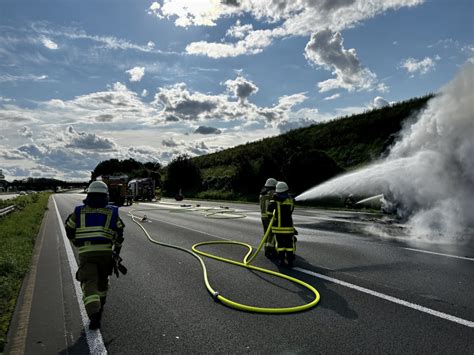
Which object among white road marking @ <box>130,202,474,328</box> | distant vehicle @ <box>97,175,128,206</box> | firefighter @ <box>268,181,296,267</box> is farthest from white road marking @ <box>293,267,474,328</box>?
distant vehicle @ <box>97,175,128,206</box>

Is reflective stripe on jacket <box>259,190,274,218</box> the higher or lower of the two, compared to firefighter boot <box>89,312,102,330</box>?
higher

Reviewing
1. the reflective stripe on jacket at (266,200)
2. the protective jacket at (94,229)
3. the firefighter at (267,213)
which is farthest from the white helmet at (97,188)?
the reflective stripe on jacket at (266,200)

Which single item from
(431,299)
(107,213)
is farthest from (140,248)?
(431,299)

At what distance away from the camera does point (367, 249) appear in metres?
9.70

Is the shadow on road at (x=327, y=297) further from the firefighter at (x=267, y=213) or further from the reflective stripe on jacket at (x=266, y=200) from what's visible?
the reflective stripe on jacket at (x=266, y=200)

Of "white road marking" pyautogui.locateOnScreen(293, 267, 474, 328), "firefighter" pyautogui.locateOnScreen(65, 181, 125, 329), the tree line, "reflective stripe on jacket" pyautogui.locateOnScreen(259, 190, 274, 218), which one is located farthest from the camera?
the tree line

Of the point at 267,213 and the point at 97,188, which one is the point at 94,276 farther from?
the point at 267,213

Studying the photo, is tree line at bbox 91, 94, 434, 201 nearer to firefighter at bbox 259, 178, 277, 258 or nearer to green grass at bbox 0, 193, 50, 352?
firefighter at bbox 259, 178, 277, 258

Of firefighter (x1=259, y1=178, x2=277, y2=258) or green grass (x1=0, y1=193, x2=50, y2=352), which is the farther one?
firefighter (x1=259, y1=178, x2=277, y2=258)

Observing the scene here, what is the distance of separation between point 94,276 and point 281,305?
2623mm

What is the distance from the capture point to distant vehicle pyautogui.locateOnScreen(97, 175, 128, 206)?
33694 mm

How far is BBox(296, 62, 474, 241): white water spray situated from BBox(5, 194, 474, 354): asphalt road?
3.16 metres

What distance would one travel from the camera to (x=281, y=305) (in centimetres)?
552

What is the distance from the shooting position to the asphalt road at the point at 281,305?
14.1 feet
